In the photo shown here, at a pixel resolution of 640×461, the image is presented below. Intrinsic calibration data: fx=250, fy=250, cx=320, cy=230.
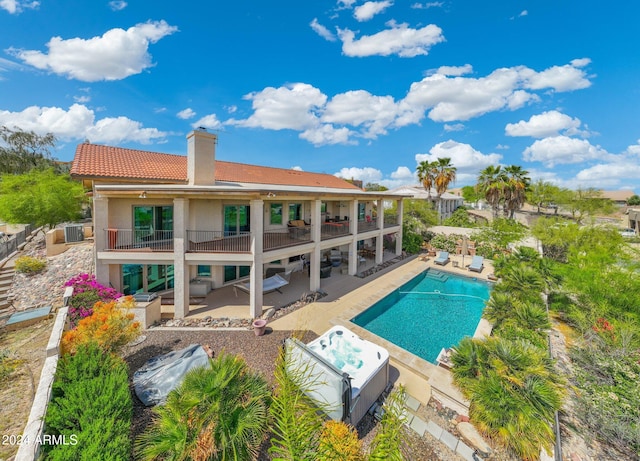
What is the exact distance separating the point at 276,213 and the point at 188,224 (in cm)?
626

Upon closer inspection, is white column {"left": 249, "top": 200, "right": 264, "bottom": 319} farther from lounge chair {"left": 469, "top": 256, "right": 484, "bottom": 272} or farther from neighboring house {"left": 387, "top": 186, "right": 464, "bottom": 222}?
neighboring house {"left": 387, "top": 186, "right": 464, "bottom": 222}

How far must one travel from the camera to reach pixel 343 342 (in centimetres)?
920

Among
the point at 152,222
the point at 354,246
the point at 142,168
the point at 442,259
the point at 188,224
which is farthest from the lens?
the point at 442,259

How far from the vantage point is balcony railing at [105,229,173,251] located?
13.0 meters

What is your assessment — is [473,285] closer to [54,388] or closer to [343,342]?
[343,342]

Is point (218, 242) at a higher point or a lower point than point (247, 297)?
higher

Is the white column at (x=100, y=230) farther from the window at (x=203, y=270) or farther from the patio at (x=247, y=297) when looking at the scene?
the window at (x=203, y=270)

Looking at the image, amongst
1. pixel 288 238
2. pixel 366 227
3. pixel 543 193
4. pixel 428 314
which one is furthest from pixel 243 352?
pixel 543 193

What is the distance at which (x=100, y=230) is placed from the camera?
41.2 feet

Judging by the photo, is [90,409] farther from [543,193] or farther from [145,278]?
[543,193]

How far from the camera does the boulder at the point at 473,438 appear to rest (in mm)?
6176

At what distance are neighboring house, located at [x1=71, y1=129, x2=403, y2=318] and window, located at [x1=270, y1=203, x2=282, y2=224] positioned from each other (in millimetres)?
89

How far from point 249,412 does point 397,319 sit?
10.1m

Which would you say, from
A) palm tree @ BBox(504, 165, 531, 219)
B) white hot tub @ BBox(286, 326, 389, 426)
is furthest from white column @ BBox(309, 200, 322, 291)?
palm tree @ BBox(504, 165, 531, 219)
